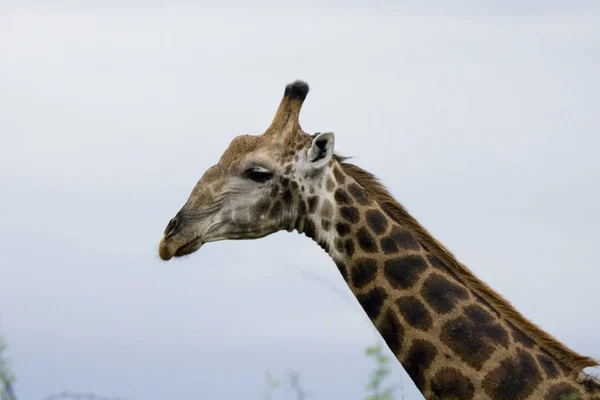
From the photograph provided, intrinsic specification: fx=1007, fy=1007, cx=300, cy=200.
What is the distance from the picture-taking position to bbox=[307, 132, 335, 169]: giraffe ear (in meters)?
10.5

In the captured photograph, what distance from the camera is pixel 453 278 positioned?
1015 centimetres

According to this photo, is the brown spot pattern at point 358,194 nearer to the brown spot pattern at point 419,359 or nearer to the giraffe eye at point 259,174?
the giraffe eye at point 259,174

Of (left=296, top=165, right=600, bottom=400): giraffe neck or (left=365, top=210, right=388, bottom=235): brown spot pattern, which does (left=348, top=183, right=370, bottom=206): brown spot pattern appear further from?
(left=365, top=210, right=388, bottom=235): brown spot pattern

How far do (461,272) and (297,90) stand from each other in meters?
2.86

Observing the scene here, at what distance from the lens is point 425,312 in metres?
9.90

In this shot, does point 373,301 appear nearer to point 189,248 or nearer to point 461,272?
point 461,272

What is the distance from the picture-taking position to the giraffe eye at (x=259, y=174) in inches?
420

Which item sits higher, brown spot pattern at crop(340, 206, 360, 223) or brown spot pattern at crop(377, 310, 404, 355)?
brown spot pattern at crop(340, 206, 360, 223)

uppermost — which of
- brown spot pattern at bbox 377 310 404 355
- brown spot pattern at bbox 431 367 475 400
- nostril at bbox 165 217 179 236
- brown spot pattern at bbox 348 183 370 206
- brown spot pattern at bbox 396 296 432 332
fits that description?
brown spot pattern at bbox 348 183 370 206

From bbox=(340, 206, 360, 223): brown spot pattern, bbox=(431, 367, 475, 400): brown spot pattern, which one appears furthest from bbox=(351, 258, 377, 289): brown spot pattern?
bbox=(431, 367, 475, 400): brown spot pattern

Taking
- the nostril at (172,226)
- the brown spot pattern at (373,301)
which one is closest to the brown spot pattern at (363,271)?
the brown spot pattern at (373,301)

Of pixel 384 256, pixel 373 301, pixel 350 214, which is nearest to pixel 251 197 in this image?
pixel 350 214

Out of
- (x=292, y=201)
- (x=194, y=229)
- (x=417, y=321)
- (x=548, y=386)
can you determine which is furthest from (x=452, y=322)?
(x=194, y=229)

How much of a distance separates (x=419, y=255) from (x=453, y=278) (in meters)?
0.41
